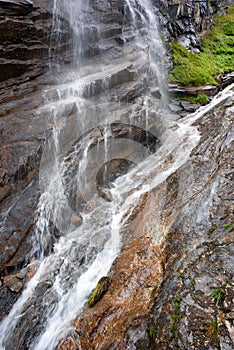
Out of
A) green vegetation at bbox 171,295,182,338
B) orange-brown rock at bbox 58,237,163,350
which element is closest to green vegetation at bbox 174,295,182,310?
green vegetation at bbox 171,295,182,338

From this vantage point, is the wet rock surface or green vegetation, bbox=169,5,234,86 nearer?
the wet rock surface

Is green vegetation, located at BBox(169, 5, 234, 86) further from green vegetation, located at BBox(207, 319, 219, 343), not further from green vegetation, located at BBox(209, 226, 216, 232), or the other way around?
green vegetation, located at BBox(207, 319, 219, 343)

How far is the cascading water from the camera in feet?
17.8

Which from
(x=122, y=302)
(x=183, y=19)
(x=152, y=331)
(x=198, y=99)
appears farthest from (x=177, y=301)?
(x=183, y=19)

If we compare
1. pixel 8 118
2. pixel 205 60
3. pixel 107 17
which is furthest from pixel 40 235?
pixel 205 60

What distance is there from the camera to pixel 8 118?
6863 millimetres

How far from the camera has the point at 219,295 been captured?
12.4 ft

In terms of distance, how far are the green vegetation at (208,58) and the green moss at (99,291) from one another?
9477 millimetres

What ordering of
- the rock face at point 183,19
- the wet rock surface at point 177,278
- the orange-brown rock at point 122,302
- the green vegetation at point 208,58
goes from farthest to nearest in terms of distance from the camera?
1. the rock face at point 183,19
2. the green vegetation at point 208,58
3. the orange-brown rock at point 122,302
4. the wet rock surface at point 177,278

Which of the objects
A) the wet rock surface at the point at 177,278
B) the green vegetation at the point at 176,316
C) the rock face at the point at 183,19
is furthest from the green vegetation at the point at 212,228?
the rock face at the point at 183,19

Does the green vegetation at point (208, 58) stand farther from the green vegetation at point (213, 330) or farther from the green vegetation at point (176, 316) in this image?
the green vegetation at point (213, 330)

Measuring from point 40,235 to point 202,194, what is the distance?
412 cm

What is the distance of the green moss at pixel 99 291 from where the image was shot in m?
4.97

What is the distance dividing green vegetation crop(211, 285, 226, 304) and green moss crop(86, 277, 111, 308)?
2.17 metres
